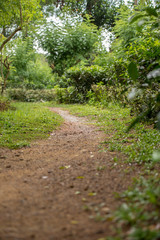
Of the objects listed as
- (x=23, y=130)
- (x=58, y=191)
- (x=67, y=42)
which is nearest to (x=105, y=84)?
(x=67, y=42)


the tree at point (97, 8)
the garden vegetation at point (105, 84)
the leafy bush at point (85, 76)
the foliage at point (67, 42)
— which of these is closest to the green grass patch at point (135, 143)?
the garden vegetation at point (105, 84)

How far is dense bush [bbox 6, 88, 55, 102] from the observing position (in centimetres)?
1522

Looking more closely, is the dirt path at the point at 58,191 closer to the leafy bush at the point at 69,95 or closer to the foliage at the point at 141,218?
the foliage at the point at 141,218

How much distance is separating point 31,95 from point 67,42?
4.36m

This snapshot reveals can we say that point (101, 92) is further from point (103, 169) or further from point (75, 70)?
point (103, 169)

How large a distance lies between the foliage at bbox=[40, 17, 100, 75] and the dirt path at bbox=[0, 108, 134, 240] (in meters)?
12.4

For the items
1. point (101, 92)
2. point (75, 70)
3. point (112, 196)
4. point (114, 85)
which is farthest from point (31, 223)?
point (75, 70)

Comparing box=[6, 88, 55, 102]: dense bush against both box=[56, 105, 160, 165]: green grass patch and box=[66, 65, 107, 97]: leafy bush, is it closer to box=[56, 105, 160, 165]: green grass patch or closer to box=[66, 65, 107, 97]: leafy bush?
box=[66, 65, 107, 97]: leafy bush

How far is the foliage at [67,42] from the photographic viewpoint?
49.1 ft

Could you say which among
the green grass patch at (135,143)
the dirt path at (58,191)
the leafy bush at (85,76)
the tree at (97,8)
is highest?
the tree at (97,8)

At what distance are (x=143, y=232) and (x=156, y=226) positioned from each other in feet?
0.41

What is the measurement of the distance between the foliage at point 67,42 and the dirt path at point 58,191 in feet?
40.8

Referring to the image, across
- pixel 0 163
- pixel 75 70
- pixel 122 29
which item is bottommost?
pixel 0 163

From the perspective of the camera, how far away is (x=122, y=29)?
1109 centimetres
